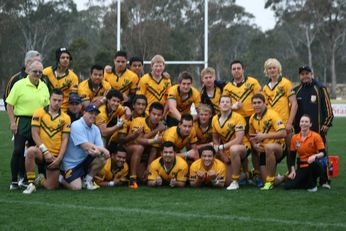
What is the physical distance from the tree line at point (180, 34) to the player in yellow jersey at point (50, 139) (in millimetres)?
28415

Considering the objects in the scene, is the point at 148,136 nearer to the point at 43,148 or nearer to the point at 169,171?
the point at 169,171

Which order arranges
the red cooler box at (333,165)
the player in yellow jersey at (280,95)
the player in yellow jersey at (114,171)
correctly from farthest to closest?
the red cooler box at (333,165) < the player in yellow jersey at (114,171) < the player in yellow jersey at (280,95)

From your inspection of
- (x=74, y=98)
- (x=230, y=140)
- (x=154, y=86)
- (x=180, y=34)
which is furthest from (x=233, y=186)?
(x=180, y=34)

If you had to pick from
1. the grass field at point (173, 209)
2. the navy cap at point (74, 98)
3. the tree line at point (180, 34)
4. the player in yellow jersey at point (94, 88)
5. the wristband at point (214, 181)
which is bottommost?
the grass field at point (173, 209)

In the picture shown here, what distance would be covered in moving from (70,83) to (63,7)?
39.1 metres

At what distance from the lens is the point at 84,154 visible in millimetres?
7809

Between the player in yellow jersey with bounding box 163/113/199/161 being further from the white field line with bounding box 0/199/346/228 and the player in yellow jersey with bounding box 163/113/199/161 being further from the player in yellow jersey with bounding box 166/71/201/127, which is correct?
the white field line with bounding box 0/199/346/228

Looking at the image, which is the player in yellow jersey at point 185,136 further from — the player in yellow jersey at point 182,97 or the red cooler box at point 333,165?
the red cooler box at point 333,165

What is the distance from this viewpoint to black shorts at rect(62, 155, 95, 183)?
25.2 ft

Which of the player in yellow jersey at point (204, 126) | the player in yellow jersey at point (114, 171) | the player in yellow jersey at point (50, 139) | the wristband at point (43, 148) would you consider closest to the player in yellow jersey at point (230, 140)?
the player in yellow jersey at point (204, 126)

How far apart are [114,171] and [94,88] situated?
1210 mm

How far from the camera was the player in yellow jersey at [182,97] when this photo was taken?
338 inches

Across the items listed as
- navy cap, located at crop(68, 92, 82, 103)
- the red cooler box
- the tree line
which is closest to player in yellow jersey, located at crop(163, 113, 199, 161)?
navy cap, located at crop(68, 92, 82, 103)

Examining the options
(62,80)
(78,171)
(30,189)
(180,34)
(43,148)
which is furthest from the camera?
(180,34)
